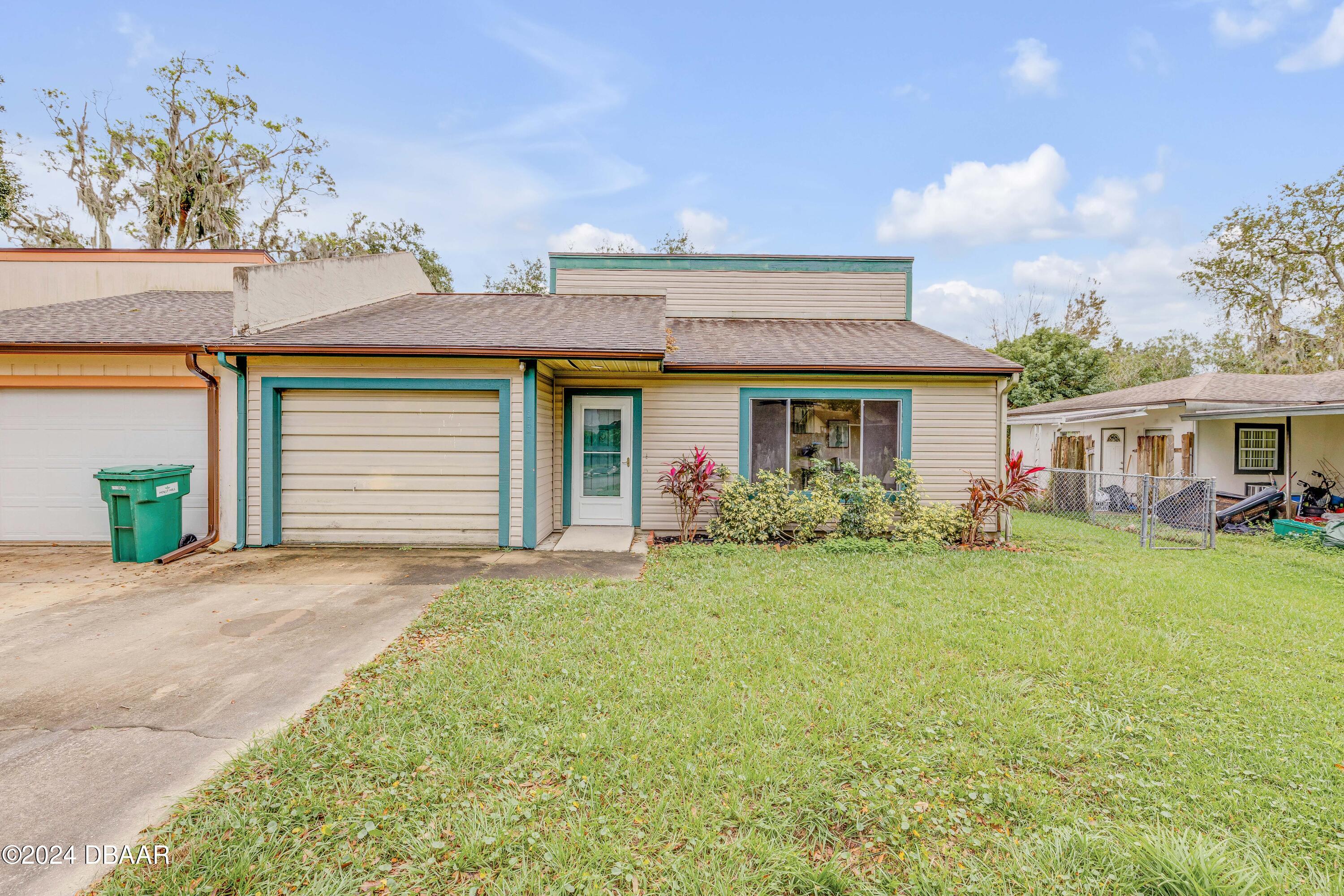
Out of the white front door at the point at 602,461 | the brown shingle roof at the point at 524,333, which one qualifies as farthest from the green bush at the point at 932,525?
the white front door at the point at 602,461

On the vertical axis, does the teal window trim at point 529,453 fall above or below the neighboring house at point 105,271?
below

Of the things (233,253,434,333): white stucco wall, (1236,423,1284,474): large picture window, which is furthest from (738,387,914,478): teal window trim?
(1236,423,1284,474): large picture window

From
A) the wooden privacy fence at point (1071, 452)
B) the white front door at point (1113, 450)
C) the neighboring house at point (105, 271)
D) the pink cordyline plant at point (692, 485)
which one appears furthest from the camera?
the wooden privacy fence at point (1071, 452)

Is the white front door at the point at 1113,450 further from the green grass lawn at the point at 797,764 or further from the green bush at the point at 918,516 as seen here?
the green grass lawn at the point at 797,764

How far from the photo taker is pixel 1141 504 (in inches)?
324

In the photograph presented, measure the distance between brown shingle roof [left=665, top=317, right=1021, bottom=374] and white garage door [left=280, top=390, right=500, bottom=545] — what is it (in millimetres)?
2857

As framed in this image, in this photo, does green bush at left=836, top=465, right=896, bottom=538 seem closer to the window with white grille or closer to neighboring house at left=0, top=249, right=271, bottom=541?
neighboring house at left=0, top=249, right=271, bottom=541

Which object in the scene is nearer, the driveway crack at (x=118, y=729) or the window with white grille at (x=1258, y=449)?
the driveway crack at (x=118, y=729)

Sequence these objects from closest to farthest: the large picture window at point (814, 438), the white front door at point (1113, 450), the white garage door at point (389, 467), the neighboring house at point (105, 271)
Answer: the white garage door at point (389, 467), the large picture window at point (814, 438), the neighboring house at point (105, 271), the white front door at point (1113, 450)

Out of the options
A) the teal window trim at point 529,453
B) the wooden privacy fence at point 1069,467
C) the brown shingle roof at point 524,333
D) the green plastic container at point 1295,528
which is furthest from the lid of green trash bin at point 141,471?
the green plastic container at point 1295,528

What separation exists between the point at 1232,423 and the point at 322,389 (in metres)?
16.3

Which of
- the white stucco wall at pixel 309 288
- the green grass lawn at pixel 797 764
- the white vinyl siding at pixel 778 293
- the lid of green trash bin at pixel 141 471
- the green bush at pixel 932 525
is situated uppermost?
the white vinyl siding at pixel 778 293

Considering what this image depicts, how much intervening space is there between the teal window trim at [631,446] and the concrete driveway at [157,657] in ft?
5.22

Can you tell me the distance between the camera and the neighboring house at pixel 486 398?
21.6ft
